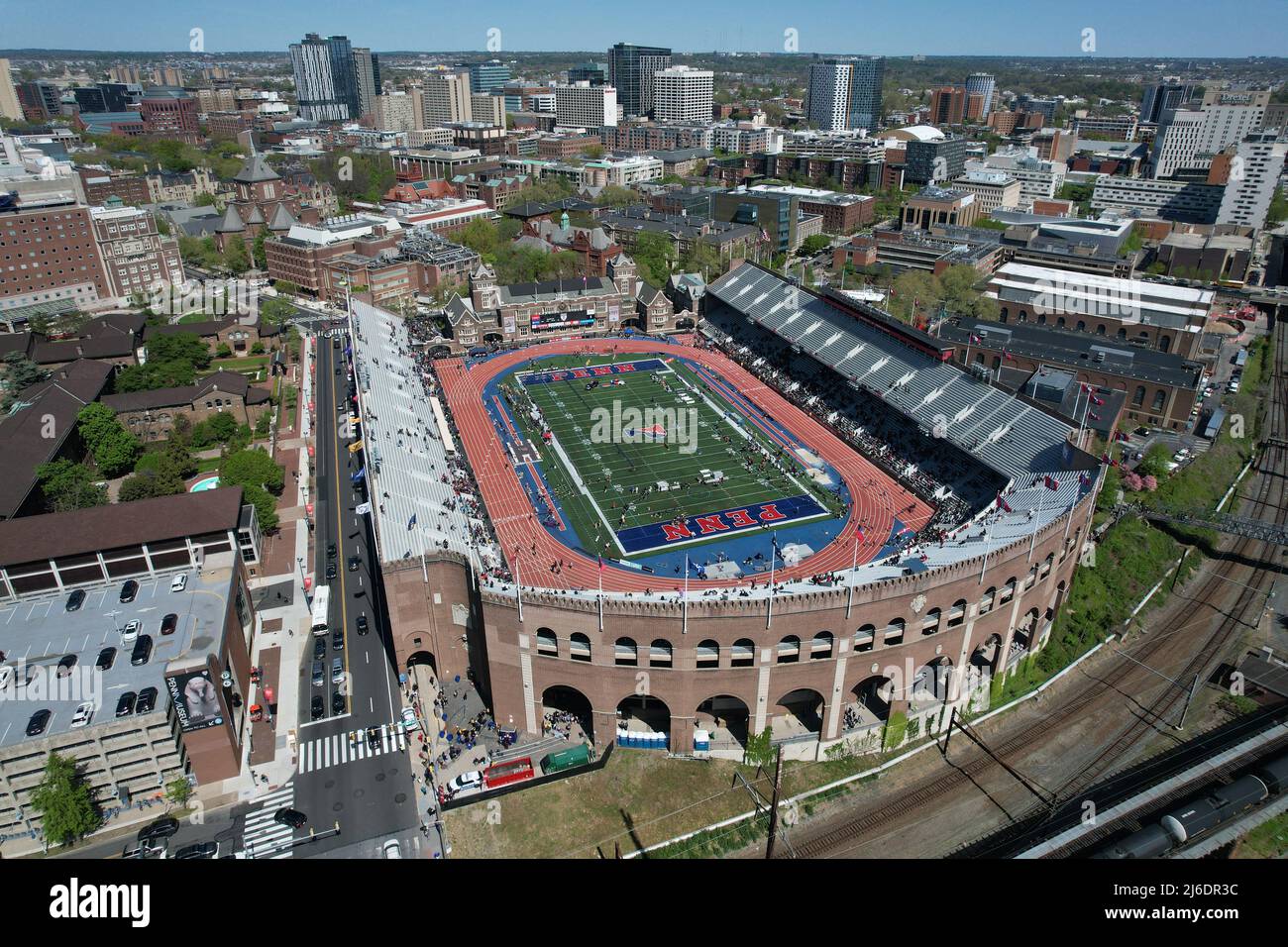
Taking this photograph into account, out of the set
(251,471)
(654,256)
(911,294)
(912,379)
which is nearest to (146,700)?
(251,471)

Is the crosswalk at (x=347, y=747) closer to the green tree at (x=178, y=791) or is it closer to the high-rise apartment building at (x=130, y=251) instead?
the green tree at (x=178, y=791)

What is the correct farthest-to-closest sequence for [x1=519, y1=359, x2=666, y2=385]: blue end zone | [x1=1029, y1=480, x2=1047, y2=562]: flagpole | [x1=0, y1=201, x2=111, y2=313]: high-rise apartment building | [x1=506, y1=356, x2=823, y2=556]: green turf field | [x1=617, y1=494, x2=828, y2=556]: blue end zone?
1. [x1=0, y1=201, x2=111, y2=313]: high-rise apartment building
2. [x1=519, y1=359, x2=666, y2=385]: blue end zone
3. [x1=506, y1=356, x2=823, y2=556]: green turf field
4. [x1=617, y1=494, x2=828, y2=556]: blue end zone
5. [x1=1029, y1=480, x2=1047, y2=562]: flagpole

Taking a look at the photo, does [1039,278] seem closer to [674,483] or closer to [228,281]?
[674,483]

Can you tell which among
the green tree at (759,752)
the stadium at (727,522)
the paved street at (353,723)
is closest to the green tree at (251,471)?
the paved street at (353,723)

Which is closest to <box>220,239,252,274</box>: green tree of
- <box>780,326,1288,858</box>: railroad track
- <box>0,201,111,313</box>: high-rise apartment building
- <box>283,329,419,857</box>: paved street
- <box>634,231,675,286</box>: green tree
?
<box>0,201,111,313</box>: high-rise apartment building

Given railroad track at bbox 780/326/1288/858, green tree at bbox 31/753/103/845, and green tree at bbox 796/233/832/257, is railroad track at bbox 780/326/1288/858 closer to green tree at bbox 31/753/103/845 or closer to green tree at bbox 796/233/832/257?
green tree at bbox 31/753/103/845

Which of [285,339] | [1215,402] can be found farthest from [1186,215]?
[285,339]
